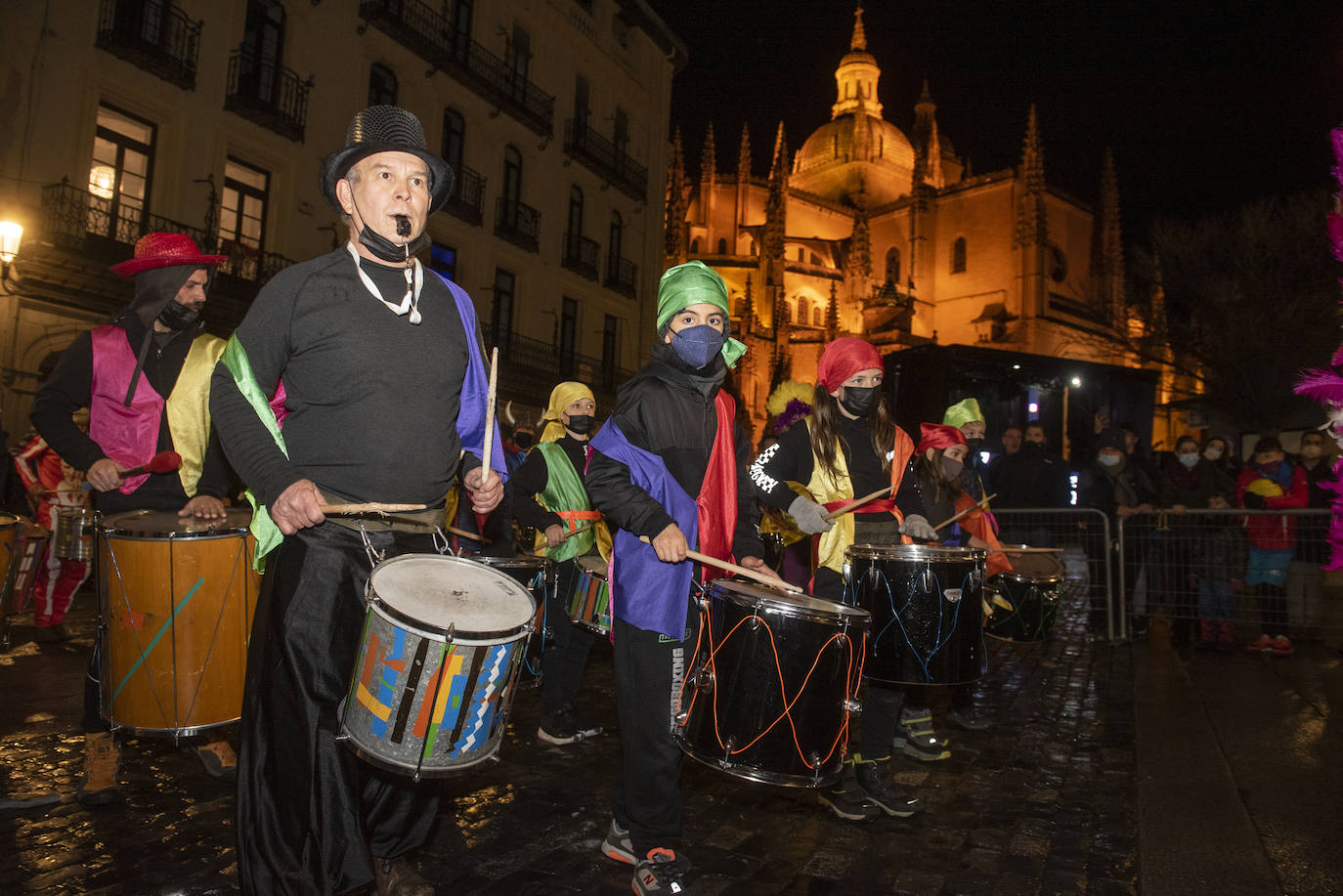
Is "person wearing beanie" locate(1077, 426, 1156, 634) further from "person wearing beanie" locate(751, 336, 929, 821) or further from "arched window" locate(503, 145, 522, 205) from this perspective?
"arched window" locate(503, 145, 522, 205)

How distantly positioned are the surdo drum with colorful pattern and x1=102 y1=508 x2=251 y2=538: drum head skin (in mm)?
1082

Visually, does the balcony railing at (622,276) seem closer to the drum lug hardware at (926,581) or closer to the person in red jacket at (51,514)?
the person in red jacket at (51,514)

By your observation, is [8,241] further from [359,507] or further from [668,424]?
[359,507]

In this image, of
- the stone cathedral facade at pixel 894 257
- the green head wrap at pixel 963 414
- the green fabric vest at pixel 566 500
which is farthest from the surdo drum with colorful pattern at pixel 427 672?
the stone cathedral facade at pixel 894 257

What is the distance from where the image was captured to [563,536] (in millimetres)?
5527

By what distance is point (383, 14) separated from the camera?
19.9 m

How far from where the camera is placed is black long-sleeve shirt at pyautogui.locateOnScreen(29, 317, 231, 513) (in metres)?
3.66

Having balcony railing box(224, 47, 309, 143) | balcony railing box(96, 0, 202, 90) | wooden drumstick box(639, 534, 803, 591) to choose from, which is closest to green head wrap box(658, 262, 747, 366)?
wooden drumstick box(639, 534, 803, 591)

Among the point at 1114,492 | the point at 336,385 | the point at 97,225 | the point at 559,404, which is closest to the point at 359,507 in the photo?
the point at 336,385

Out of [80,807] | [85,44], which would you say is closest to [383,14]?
[85,44]

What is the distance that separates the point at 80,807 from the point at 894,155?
246 feet

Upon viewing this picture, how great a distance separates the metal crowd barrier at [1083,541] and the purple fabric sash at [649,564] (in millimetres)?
7155

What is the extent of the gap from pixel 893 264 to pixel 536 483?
61.0 meters

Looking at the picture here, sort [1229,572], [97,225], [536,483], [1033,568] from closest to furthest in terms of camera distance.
→ [536,483], [1033,568], [1229,572], [97,225]
